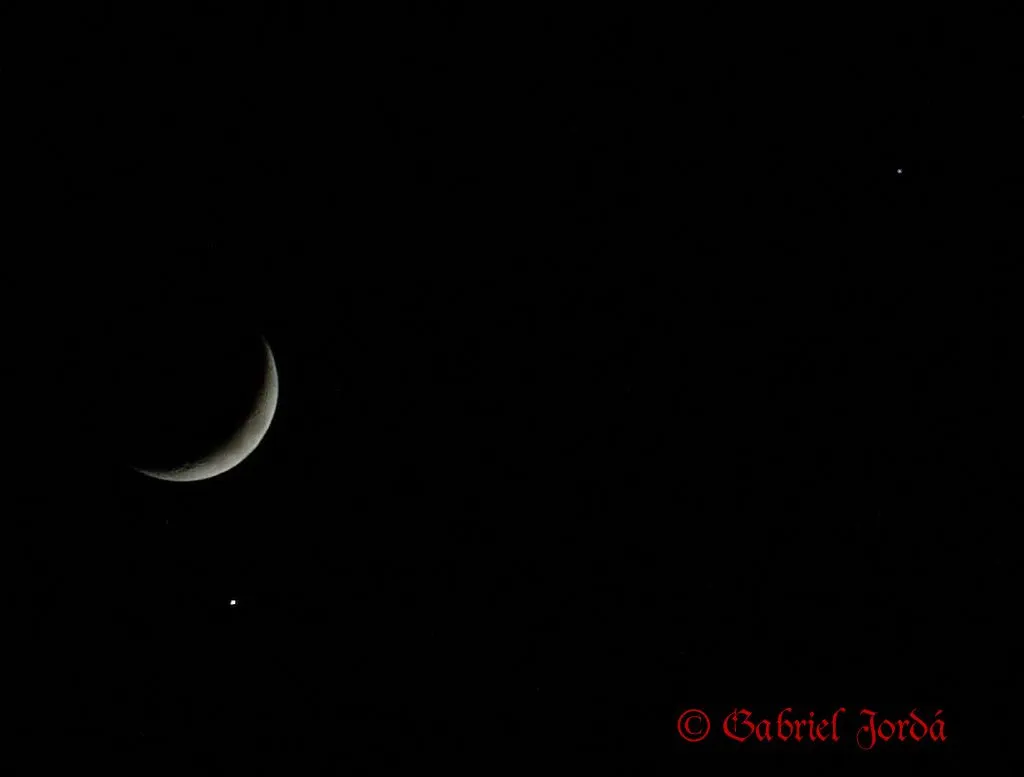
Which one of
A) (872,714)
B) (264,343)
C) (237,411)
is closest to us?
(237,411)

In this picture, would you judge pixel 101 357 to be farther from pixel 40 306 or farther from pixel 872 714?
pixel 872 714

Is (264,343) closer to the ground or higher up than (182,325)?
higher up

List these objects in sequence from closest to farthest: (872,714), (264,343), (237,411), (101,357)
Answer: (101,357) < (237,411) < (264,343) < (872,714)

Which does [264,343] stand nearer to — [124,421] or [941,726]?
[124,421]

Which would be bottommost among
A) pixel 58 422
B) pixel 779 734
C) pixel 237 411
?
pixel 779 734

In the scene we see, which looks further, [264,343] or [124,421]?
[264,343]

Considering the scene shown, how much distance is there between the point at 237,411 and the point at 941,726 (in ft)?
12.4

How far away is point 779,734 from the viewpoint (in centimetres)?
354

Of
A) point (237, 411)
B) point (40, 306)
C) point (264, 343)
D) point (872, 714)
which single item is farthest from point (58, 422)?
point (872, 714)

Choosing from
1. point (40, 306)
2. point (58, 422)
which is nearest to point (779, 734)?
point (58, 422)

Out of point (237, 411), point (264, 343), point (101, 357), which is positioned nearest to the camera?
point (101, 357)

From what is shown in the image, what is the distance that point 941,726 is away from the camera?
3.55m

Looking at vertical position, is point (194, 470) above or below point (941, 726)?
above

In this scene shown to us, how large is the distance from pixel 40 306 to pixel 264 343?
0.91m
